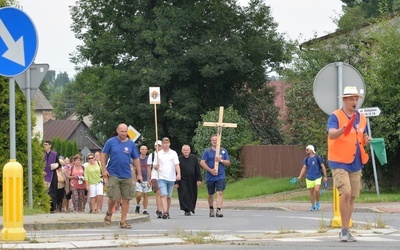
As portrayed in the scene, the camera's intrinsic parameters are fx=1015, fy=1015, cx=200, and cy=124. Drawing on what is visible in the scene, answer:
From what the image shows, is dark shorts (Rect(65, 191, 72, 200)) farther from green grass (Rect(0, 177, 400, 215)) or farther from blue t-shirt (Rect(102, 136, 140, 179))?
blue t-shirt (Rect(102, 136, 140, 179))

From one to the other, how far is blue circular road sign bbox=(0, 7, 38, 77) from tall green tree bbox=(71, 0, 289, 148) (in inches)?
1522

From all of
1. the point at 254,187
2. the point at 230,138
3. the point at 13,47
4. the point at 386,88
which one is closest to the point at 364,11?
the point at 230,138

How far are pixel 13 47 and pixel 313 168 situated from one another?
16.5 metres

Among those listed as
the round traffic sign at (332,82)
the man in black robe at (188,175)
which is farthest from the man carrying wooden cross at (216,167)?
the round traffic sign at (332,82)

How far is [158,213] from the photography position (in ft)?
77.0

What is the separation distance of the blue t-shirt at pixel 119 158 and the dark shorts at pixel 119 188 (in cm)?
8

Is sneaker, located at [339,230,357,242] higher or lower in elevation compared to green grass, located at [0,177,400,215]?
lower

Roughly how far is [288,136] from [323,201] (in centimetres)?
1460

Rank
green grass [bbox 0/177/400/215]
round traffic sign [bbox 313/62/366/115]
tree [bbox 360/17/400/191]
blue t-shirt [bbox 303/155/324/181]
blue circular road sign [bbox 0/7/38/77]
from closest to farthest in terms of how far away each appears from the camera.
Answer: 1. blue circular road sign [bbox 0/7/38/77]
2. round traffic sign [bbox 313/62/366/115]
3. blue t-shirt [bbox 303/155/324/181]
4. tree [bbox 360/17/400/191]
5. green grass [bbox 0/177/400/215]

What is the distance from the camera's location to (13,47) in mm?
12703

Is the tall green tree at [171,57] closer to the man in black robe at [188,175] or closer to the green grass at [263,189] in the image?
the green grass at [263,189]

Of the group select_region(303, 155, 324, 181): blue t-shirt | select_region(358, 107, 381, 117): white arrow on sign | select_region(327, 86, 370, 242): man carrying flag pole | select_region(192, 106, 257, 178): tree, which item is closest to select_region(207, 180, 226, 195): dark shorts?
select_region(303, 155, 324, 181): blue t-shirt

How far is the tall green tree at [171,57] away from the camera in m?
52.2

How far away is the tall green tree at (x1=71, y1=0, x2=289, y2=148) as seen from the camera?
52156mm
